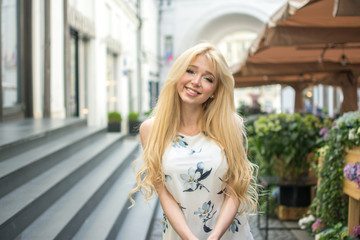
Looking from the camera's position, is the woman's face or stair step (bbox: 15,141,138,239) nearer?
the woman's face

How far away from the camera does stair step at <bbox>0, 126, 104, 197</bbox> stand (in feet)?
11.3

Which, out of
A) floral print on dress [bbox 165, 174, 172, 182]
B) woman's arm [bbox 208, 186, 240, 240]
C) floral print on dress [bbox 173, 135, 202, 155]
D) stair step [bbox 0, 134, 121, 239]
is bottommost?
stair step [bbox 0, 134, 121, 239]

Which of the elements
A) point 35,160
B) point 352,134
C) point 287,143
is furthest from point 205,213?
point 287,143

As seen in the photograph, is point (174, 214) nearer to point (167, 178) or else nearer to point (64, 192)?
point (167, 178)

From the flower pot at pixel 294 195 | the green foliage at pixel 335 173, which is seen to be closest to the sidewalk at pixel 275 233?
the flower pot at pixel 294 195

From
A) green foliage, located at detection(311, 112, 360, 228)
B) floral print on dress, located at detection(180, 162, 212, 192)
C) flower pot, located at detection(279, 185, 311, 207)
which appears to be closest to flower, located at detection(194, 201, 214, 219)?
floral print on dress, located at detection(180, 162, 212, 192)

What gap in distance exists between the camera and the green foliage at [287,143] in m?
5.02

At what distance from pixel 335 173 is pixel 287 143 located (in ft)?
5.17

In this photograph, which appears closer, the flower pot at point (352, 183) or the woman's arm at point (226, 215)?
the woman's arm at point (226, 215)

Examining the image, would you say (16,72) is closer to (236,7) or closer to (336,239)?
(336,239)

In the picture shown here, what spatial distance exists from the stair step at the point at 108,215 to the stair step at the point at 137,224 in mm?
87

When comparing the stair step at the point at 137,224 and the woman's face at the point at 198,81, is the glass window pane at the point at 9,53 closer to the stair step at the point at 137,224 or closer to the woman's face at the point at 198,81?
the stair step at the point at 137,224

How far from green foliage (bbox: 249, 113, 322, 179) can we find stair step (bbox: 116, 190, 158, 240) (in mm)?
1604

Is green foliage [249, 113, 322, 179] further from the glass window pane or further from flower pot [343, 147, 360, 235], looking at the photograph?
the glass window pane
